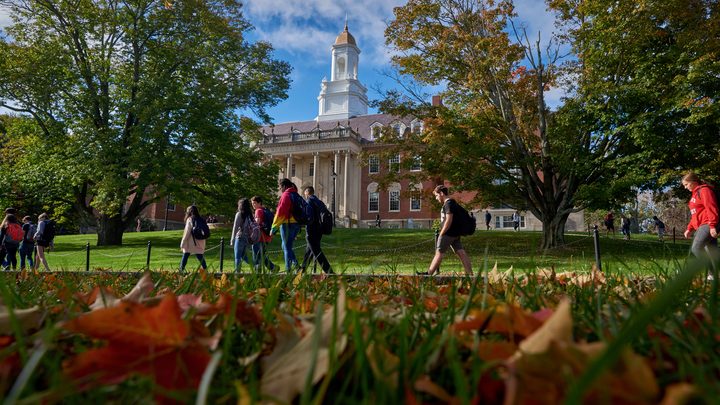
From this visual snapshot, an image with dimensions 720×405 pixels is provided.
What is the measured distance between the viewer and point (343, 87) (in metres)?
74.0

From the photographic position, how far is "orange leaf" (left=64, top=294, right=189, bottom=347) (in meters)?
0.81

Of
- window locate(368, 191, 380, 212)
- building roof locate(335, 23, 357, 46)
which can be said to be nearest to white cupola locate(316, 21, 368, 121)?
building roof locate(335, 23, 357, 46)

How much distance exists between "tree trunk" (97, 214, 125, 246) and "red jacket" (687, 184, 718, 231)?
27.5 m

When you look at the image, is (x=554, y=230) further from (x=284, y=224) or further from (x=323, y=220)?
(x=284, y=224)

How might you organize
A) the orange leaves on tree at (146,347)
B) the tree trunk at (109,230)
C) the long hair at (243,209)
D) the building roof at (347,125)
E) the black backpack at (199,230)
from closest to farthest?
the orange leaves on tree at (146,347), the black backpack at (199,230), the long hair at (243,209), the tree trunk at (109,230), the building roof at (347,125)

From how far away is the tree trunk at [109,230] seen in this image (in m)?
26.8

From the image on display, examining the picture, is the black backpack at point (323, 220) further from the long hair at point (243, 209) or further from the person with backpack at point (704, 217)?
the person with backpack at point (704, 217)

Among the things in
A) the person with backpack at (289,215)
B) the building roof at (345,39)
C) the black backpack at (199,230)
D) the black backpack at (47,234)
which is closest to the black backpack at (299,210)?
the person with backpack at (289,215)

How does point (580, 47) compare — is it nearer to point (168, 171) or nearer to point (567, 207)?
point (567, 207)

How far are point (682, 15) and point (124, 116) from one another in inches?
1030

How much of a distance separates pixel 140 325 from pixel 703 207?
8231 mm

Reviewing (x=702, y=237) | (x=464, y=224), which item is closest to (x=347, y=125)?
(x=464, y=224)

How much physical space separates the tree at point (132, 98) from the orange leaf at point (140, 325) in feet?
75.3

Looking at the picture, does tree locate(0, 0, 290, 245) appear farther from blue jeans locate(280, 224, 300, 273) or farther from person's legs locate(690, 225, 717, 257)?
person's legs locate(690, 225, 717, 257)
